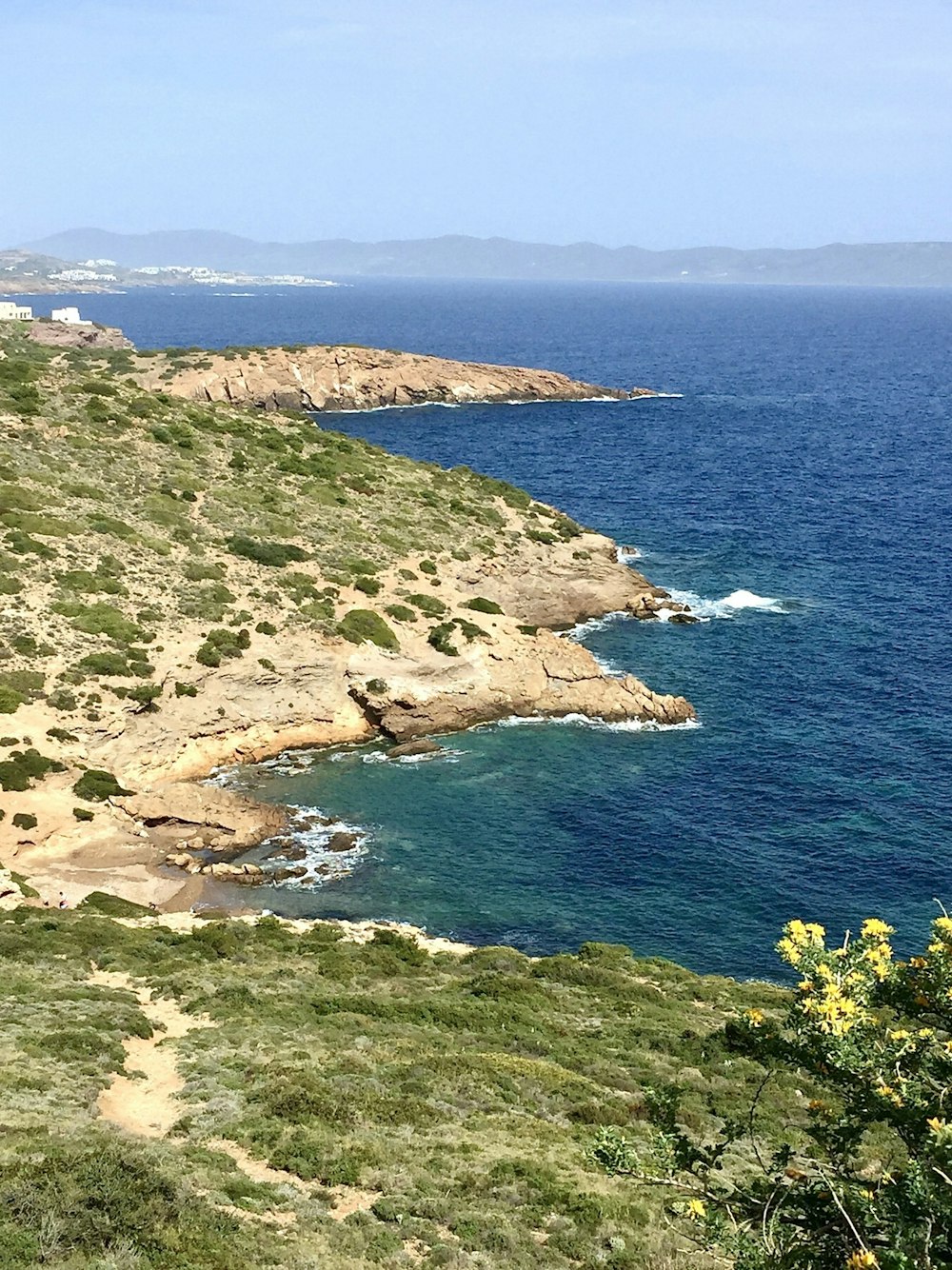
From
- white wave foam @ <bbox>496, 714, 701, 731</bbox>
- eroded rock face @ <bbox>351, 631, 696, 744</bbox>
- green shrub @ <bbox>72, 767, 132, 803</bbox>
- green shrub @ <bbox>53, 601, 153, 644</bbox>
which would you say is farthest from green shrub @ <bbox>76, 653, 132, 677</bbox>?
white wave foam @ <bbox>496, 714, 701, 731</bbox>

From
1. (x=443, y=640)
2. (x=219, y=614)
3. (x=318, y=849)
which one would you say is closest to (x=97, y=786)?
(x=318, y=849)

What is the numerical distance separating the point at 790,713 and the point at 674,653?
1169cm

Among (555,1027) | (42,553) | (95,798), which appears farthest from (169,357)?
(555,1027)

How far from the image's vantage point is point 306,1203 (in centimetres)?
2044

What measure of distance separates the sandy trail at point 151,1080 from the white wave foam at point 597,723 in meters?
33.3

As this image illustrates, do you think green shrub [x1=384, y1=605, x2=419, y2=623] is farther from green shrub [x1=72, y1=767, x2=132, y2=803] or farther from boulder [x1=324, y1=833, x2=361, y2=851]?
green shrub [x1=72, y1=767, x2=132, y2=803]

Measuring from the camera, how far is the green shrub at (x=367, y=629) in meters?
64.4

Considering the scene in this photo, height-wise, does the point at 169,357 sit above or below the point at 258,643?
above

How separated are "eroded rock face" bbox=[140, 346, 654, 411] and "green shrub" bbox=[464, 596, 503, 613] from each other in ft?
269

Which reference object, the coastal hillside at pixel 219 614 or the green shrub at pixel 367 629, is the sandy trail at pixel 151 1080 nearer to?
the coastal hillside at pixel 219 614

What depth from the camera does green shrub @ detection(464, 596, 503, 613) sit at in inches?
2813

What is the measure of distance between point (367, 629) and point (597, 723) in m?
14.2

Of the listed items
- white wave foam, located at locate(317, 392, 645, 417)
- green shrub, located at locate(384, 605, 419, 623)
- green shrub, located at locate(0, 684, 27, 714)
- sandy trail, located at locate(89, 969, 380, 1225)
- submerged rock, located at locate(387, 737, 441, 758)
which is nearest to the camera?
sandy trail, located at locate(89, 969, 380, 1225)

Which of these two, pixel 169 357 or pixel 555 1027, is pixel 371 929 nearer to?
pixel 555 1027
